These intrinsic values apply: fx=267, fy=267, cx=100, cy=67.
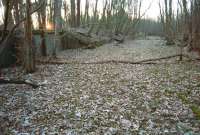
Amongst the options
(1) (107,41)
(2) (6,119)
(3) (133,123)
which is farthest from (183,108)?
(1) (107,41)

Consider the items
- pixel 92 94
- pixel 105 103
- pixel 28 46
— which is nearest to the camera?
pixel 105 103

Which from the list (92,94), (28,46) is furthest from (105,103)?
(28,46)

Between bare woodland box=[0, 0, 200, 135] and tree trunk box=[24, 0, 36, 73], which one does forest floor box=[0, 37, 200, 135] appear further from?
tree trunk box=[24, 0, 36, 73]

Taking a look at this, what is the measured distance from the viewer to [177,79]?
30.9 feet

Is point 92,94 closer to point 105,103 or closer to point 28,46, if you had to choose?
point 105,103

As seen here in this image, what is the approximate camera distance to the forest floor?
5539 mm

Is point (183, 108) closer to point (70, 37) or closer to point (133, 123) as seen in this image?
point (133, 123)

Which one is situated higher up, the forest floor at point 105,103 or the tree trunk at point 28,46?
the tree trunk at point 28,46

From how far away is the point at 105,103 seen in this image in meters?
7.07

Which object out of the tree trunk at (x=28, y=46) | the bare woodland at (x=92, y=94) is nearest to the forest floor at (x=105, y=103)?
the bare woodland at (x=92, y=94)

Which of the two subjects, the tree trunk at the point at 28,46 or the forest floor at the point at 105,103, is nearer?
the forest floor at the point at 105,103

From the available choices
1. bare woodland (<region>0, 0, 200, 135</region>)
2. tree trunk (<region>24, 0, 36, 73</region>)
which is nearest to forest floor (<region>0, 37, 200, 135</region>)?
bare woodland (<region>0, 0, 200, 135</region>)

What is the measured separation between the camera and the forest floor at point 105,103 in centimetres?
554

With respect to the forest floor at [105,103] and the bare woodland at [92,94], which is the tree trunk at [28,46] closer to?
the bare woodland at [92,94]
